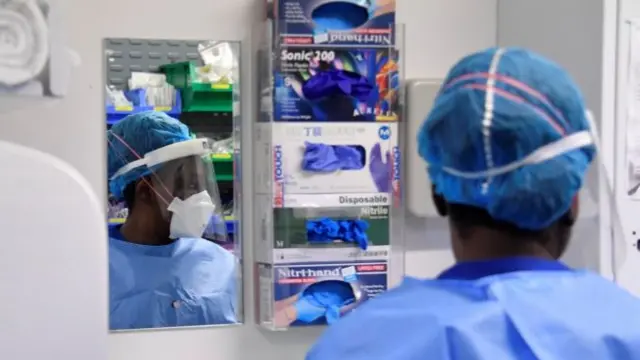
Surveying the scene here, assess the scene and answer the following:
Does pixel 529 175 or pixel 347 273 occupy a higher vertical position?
pixel 529 175

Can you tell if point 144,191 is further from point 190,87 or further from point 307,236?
point 307,236

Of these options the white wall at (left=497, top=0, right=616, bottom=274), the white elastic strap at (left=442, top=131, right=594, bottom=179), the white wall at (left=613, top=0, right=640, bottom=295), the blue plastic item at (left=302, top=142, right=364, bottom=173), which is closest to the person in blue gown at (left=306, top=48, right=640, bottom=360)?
the white elastic strap at (left=442, top=131, right=594, bottom=179)

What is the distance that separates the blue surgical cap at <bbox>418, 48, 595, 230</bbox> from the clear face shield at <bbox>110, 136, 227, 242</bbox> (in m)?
0.80

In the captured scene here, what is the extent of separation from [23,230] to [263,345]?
25.3 inches

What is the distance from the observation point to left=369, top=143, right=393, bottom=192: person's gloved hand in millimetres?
1719

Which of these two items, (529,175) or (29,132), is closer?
(529,175)

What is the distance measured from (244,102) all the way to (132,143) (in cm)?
24

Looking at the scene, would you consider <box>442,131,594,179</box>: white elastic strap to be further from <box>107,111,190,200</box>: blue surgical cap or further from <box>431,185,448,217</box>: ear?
<box>107,111,190,200</box>: blue surgical cap

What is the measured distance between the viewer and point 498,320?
0.86m

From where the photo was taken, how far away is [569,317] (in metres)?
0.87

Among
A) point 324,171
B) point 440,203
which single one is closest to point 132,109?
point 324,171

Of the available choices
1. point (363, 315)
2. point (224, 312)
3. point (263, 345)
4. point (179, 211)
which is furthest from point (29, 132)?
point (363, 315)

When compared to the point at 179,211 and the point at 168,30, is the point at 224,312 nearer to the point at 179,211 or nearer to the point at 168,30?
the point at 179,211

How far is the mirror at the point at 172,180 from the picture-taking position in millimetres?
1639
